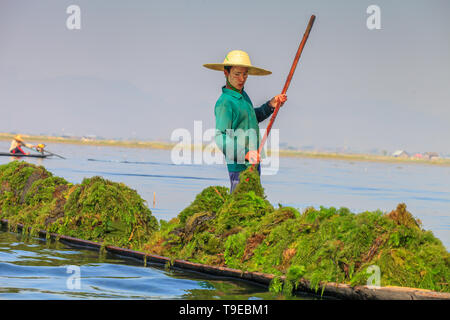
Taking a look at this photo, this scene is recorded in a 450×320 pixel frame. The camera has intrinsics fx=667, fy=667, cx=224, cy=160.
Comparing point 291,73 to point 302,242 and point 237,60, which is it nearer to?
point 237,60

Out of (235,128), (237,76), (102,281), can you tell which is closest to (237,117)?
(235,128)

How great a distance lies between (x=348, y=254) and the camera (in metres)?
7.08

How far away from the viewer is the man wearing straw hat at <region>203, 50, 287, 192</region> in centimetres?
837

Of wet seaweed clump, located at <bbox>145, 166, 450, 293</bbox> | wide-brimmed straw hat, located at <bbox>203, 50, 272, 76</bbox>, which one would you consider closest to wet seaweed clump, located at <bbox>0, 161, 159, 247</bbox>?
wet seaweed clump, located at <bbox>145, 166, 450, 293</bbox>

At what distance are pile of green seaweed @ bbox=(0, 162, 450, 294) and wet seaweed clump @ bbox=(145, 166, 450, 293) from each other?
11 mm

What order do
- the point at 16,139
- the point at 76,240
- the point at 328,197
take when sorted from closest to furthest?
1. the point at 76,240
2. the point at 328,197
3. the point at 16,139

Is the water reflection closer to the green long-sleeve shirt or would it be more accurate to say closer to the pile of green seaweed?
the pile of green seaweed

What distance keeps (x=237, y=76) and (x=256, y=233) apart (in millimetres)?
2026

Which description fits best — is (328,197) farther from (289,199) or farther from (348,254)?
(348,254)

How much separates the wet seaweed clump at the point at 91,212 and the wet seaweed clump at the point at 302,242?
1001 mm
